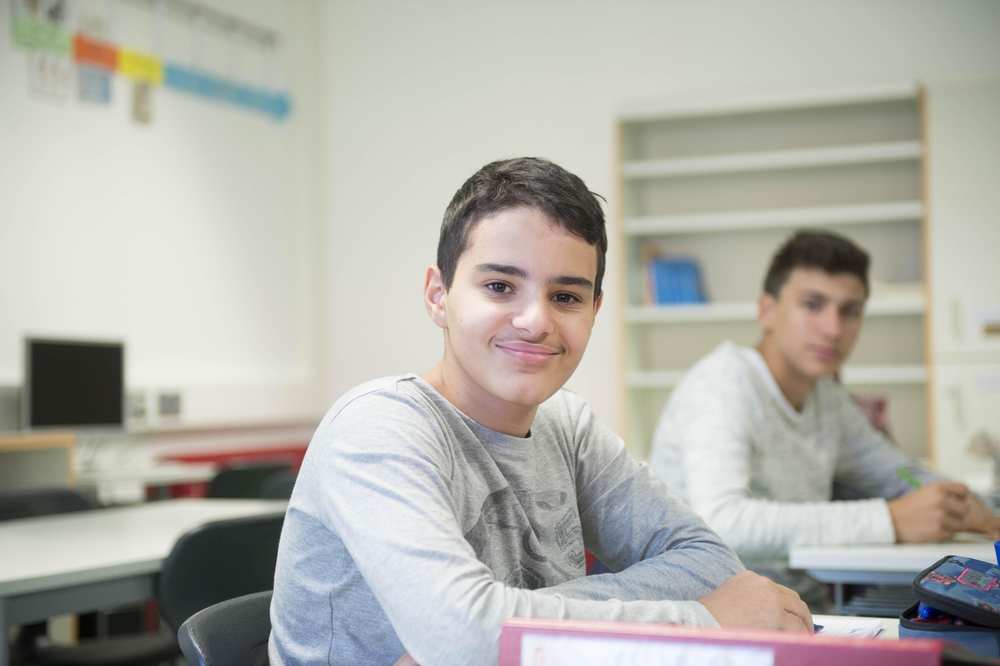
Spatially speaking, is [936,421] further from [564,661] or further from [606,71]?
[564,661]

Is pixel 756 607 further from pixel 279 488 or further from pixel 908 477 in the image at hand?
pixel 279 488

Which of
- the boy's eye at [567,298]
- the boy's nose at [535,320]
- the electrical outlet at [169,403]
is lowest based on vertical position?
the electrical outlet at [169,403]

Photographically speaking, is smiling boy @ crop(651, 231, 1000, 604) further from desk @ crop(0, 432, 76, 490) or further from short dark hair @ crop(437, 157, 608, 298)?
desk @ crop(0, 432, 76, 490)

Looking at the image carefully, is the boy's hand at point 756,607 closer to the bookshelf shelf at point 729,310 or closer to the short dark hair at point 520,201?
the short dark hair at point 520,201

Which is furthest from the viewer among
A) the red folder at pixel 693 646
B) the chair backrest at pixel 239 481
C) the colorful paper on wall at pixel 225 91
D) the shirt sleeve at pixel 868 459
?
the colorful paper on wall at pixel 225 91

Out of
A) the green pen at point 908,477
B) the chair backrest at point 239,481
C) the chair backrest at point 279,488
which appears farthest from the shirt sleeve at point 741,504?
the chair backrest at point 239,481

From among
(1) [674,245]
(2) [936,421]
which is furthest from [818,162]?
(2) [936,421]

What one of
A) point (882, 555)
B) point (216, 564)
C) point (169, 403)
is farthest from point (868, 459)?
point (169, 403)

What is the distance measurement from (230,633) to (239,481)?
2.96 metres

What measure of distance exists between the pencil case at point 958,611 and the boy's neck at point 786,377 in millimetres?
1280

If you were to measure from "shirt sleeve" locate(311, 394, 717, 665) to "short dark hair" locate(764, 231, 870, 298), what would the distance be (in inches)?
58.9

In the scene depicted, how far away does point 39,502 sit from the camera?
3.09 m

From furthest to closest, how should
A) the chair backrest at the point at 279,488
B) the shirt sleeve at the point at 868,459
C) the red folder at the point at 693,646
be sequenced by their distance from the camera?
the chair backrest at the point at 279,488 → the shirt sleeve at the point at 868,459 → the red folder at the point at 693,646

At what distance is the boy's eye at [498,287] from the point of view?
1.25 meters
